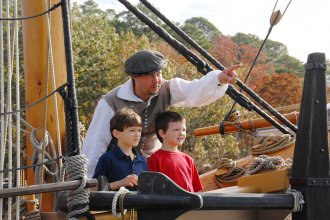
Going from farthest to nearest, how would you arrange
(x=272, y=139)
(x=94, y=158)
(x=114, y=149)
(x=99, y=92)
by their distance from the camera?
(x=99, y=92) < (x=272, y=139) < (x=94, y=158) < (x=114, y=149)

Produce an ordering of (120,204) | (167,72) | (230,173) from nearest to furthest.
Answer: (120,204) → (230,173) → (167,72)

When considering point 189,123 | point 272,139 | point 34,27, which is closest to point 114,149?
point 34,27

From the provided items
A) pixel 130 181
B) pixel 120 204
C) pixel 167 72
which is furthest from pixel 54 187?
pixel 167 72

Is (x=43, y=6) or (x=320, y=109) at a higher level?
(x=43, y=6)

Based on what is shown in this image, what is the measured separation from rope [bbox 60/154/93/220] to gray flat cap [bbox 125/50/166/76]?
38.5 inches

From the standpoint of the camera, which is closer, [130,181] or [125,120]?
[130,181]

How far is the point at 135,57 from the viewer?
3.06 meters

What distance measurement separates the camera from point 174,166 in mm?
2893

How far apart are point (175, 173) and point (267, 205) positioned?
790mm

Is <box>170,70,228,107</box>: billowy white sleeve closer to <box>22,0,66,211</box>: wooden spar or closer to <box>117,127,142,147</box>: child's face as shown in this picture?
<box>117,127,142,147</box>: child's face

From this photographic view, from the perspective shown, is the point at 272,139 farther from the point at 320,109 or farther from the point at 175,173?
the point at 320,109

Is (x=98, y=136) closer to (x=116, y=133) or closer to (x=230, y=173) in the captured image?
(x=116, y=133)

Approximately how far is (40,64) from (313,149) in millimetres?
1656

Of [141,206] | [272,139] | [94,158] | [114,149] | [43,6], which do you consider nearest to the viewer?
[141,206]
